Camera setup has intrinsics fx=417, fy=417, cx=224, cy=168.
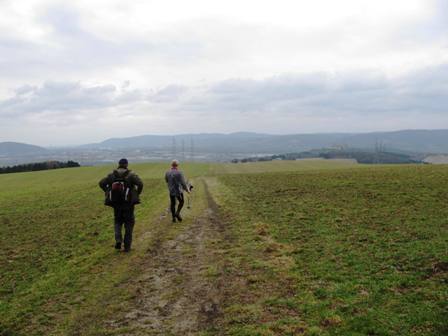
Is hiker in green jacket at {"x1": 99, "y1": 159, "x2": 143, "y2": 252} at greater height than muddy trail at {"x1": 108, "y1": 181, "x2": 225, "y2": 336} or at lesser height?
greater

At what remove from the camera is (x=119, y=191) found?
12.8m

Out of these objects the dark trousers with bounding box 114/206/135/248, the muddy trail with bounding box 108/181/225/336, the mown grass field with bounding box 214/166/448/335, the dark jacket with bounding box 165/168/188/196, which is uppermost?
the dark jacket with bounding box 165/168/188/196

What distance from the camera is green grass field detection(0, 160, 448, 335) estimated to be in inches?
297

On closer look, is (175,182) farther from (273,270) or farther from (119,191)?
(273,270)

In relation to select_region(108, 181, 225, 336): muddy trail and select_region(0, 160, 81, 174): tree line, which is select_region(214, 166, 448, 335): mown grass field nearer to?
select_region(108, 181, 225, 336): muddy trail

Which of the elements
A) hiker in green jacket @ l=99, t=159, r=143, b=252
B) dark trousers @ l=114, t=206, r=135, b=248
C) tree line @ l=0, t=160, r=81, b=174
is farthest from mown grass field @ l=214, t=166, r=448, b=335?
tree line @ l=0, t=160, r=81, b=174

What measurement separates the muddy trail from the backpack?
185cm

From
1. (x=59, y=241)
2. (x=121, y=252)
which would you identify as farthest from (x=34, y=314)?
(x=59, y=241)

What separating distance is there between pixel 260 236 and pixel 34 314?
8.14 metres

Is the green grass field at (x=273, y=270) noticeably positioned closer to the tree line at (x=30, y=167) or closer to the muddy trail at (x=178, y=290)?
the muddy trail at (x=178, y=290)

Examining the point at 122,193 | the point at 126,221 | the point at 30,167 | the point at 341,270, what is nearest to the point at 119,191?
the point at 122,193

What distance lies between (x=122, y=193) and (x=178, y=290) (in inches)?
176

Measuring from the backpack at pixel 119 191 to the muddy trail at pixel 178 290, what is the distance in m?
1.85

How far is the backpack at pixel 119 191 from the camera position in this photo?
42.1ft
